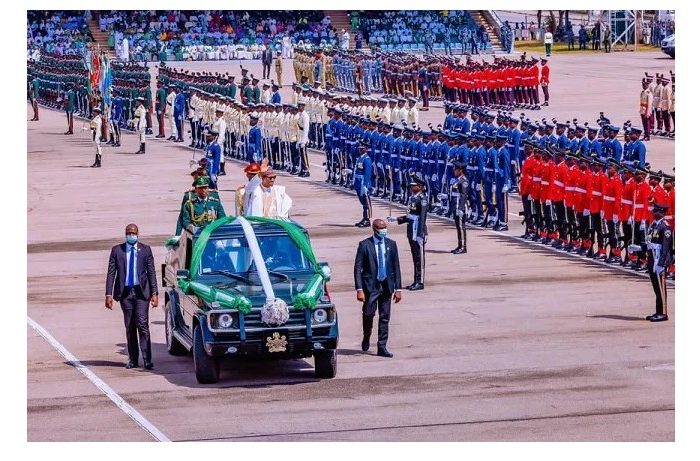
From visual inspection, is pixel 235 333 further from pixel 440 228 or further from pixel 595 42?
pixel 595 42

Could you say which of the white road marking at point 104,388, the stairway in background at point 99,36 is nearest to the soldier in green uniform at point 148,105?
the stairway in background at point 99,36

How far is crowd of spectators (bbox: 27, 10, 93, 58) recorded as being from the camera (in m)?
57.9

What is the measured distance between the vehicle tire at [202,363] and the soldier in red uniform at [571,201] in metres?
10.0

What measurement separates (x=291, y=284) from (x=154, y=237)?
12.6 metres

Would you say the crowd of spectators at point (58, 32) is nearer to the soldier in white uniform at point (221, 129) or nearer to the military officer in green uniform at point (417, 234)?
the soldier in white uniform at point (221, 129)

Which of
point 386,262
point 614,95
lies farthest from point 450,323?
point 614,95

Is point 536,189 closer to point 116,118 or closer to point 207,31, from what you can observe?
point 116,118

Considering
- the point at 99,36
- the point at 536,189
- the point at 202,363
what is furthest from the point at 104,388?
the point at 99,36

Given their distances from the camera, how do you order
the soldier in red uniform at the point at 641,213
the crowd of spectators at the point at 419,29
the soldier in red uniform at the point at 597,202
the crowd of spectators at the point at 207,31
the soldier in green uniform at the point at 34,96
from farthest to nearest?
the crowd of spectators at the point at 207,31
the crowd of spectators at the point at 419,29
the soldier in green uniform at the point at 34,96
the soldier in red uniform at the point at 597,202
the soldier in red uniform at the point at 641,213

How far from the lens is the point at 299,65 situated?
62.2 m

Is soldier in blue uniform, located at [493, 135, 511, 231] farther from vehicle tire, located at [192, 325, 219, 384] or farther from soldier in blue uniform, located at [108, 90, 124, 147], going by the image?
soldier in blue uniform, located at [108, 90, 124, 147]

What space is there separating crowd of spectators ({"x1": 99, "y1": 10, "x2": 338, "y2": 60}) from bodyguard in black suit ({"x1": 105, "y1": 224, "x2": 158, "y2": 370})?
39.1 m

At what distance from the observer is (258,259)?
65.6ft

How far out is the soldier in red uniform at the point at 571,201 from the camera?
92.6 feet
